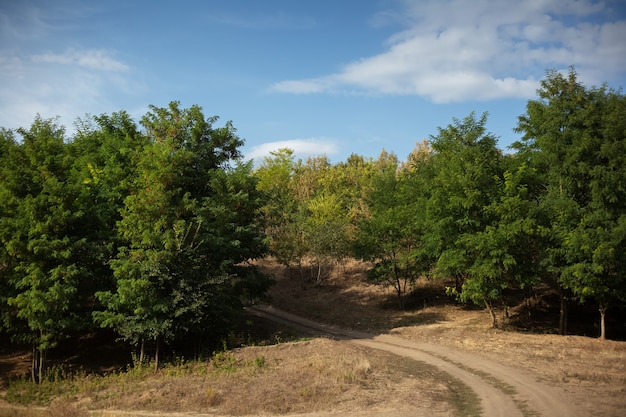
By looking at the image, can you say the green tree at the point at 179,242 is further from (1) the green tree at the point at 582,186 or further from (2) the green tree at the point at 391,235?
(1) the green tree at the point at 582,186

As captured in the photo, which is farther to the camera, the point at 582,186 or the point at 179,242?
the point at 582,186

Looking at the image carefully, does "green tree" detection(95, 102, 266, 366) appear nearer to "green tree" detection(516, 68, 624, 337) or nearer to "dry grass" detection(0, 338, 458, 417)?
"dry grass" detection(0, 338, 458, 417)

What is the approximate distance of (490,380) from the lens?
1738cm

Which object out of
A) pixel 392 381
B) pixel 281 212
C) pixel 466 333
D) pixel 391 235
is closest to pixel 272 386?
pixel 392 381

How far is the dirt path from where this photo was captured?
1380cm

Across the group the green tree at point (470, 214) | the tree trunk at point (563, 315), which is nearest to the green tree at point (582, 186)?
the tree trunk at point (563, 315)

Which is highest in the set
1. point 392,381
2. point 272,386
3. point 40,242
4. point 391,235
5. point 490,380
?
point 391,235

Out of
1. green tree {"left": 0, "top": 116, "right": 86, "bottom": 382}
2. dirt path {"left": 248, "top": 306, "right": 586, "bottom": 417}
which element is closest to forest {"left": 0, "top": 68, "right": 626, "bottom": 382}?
green tree {"left": 0, "top": 116, "right": 86, "bottom": 382}

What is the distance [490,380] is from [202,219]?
50.6 ft

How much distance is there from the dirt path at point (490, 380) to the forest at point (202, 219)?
5048 mm

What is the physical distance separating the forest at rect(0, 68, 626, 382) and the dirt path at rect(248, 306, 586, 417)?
5.05 meters

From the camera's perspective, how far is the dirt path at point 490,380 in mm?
13805

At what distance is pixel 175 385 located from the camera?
18.8 m

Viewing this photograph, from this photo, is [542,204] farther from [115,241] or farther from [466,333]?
[115,241]
